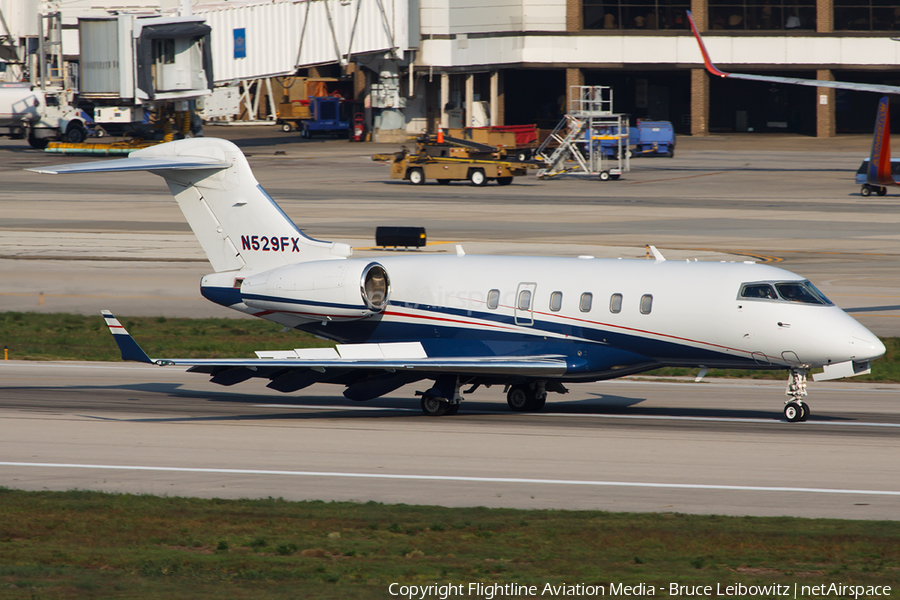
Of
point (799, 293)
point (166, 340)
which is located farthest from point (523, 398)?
point (166, 340)

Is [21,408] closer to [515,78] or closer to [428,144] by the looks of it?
[428,144]

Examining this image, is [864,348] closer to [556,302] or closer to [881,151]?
[556,302]

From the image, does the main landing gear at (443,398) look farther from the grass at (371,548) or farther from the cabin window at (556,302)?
the grass at (371,548)

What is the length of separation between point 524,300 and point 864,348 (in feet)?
22.3

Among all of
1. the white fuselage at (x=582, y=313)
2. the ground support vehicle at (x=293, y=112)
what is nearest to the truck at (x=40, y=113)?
the ground support vehicle at (x=293, y=112)

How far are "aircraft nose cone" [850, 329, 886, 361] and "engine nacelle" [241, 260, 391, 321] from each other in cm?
969

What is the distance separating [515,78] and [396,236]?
8746 centimetres

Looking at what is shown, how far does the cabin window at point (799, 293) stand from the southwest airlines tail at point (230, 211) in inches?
385

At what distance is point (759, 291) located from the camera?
22281 millimetres

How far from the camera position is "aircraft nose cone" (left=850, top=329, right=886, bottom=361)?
21.2m

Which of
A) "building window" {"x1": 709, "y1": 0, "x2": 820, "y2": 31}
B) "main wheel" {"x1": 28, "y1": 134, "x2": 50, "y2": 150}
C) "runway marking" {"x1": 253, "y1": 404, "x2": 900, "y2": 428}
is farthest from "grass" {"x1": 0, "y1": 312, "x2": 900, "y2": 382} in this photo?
"building window" {"x1": 709, "y1": 0, "x2": 820, "y2": 31}

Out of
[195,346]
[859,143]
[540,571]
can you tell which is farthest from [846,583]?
[859,143]

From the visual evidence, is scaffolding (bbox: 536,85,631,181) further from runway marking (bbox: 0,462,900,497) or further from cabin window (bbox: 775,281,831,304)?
runway marking (bbox: 0,462,900,497)

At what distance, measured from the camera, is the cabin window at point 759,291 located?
22.2 meters
